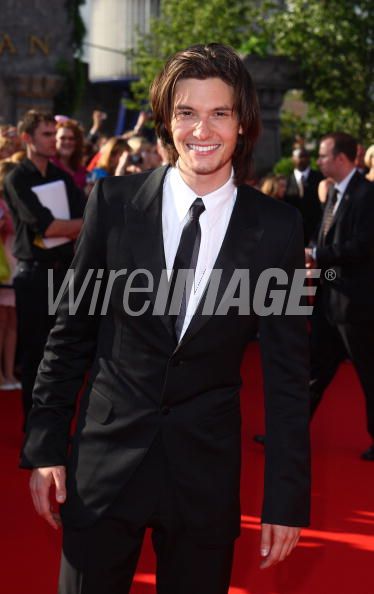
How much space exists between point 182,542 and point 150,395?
1.31 ft

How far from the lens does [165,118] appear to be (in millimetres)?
2924

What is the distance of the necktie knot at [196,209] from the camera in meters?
2.81

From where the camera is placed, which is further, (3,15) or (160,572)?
(3,15)

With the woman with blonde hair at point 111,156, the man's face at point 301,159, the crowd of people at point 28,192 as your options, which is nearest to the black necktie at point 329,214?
the crowd of people at point 28,192

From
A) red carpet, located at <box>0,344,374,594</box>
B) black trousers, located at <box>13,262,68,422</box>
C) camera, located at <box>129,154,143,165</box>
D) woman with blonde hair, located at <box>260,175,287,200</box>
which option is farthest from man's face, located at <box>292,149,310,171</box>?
black trousers, located at <box>13,262,68,422</box>

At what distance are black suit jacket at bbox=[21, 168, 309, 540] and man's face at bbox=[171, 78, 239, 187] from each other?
0.42 ft

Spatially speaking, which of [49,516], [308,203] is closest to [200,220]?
[49,516]

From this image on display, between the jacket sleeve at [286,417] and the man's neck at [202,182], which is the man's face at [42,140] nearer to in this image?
the man's neck at [202,182]

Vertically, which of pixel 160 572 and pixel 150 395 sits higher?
pixel 150 395

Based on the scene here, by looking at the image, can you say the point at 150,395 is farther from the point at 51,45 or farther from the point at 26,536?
the point at 51,45

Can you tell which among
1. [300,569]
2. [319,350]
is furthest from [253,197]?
[319,350]

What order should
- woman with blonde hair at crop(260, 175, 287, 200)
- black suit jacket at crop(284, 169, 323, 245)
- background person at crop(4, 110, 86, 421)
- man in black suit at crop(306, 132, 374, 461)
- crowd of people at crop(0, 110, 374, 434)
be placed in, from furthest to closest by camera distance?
1. black suit jacket at crop(284, 169, 323, 245)
2. woman with blonde hair at crop(260, 175, 287, 200)
3. man in black suit at crop(306, 132, 374, 461)
4. crowd of people at crop(0, 110, 374, 434)
5. background person at crop(4, 110, 86, 421)

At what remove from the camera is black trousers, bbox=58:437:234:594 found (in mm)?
2719

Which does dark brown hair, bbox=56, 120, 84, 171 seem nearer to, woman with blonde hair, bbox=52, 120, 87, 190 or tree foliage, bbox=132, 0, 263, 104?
woman with blonde hair, bbox=52, 120, 87, 190
